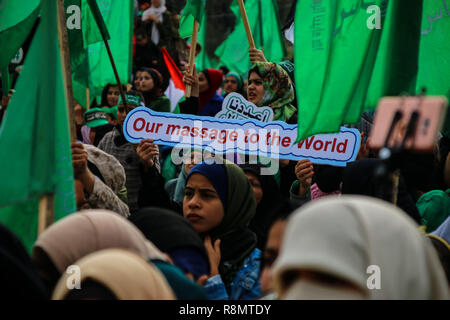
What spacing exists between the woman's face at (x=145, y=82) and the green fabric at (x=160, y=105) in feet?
0.56

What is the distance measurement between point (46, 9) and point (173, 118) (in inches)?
69.5

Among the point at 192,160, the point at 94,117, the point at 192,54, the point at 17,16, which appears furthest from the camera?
the point at 94,117

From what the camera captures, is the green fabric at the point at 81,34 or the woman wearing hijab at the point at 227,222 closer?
the woman wearing hijab at the point at 227,222

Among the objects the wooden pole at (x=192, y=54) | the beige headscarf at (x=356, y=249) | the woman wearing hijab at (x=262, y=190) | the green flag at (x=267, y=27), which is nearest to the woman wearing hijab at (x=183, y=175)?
the woman wearing hijab at (x=262, y=190)

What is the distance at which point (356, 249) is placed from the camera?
1.80 metres

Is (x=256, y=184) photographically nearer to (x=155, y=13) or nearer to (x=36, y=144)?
(x=36, y=144)

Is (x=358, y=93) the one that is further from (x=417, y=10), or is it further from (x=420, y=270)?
(x=420, y=270)

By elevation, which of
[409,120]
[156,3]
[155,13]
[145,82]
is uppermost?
[156,3]

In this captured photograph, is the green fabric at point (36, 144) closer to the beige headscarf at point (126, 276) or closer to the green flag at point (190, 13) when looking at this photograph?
the beige headscarf at point (126, 276)

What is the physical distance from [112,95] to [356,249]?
6.61 meters

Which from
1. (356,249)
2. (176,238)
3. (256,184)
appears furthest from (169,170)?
(356,249)

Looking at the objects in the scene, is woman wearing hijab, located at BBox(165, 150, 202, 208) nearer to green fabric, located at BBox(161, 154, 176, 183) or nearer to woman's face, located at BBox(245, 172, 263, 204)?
woman's face, located at BBox(245, 172, 263, 204)

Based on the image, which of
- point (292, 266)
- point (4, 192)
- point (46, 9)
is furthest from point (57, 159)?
point (292, 266)

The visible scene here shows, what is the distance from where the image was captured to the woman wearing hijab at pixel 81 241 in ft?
7.89
